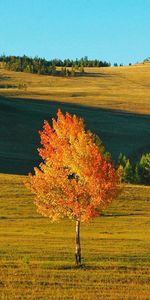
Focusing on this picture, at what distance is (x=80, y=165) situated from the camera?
136ft

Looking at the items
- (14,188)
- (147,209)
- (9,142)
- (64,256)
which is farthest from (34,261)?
(9,142)

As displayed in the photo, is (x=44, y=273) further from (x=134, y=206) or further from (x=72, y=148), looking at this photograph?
(x=134, y=206)

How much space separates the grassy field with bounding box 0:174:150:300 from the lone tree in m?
2.99

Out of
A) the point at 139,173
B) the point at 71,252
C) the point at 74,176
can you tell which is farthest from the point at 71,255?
the point at 139,173

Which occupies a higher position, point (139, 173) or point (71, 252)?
point (71, 252)

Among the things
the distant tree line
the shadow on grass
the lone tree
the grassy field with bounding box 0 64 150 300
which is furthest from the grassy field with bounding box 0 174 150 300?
the shadow on grass

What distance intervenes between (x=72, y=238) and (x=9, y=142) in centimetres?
11208

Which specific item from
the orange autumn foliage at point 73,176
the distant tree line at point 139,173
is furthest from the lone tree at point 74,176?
the distant tree line at point 139,173

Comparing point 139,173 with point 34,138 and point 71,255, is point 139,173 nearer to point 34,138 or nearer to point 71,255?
point 34,138

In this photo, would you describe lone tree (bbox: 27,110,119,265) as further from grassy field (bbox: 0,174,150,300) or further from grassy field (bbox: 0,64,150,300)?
grassy field (bbox: 0,64,150,300)

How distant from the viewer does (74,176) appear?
1692 inches

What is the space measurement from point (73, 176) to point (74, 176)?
2.06 feet

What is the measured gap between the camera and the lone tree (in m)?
41.2

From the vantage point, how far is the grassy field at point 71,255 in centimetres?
3409
